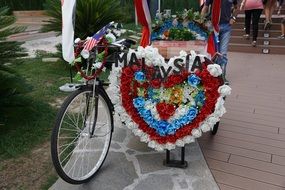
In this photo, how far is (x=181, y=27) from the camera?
4840mm

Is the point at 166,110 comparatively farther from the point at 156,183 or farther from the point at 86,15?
the point at 86,15

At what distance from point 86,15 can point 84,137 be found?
14.5 ft

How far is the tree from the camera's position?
397cm

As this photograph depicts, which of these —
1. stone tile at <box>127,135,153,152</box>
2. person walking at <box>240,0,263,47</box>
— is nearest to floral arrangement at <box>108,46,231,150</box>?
stone tile at <box>127,135,153,152</box>

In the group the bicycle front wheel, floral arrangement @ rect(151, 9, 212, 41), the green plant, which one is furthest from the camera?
the green plant

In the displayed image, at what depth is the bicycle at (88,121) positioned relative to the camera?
2.85m

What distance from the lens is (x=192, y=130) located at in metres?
3.13

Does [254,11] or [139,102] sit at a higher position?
[254,11]

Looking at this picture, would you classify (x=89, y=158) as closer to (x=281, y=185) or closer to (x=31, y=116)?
(x=31, y=116)

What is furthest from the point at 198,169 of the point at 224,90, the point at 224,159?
the point at 224,90

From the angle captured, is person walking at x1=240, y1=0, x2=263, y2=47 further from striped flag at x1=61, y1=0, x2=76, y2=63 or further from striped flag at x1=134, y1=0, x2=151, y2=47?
striped flag at x1=61, y1=0, x2=76, y2=63

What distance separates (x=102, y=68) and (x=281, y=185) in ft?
6.34

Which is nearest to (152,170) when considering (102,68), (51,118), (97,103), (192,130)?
(192,130)

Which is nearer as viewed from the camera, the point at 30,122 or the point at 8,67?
the point at 8,67
